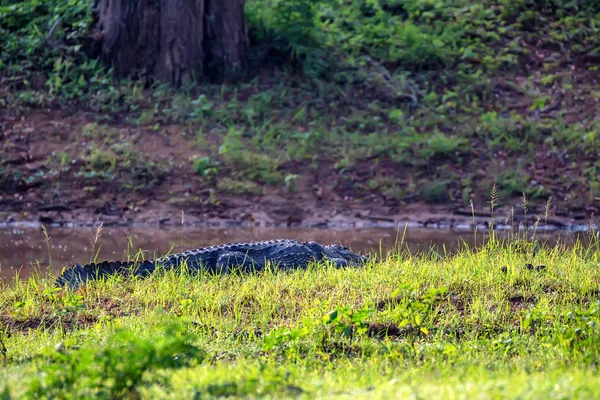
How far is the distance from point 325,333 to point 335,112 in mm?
9103

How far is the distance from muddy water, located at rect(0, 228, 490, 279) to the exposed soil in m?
0.43

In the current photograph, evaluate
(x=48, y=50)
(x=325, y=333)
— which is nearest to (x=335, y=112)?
(x=48, y=50)

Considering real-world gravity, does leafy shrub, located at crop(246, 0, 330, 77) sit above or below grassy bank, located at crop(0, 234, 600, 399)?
above

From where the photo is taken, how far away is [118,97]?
46.0 ft

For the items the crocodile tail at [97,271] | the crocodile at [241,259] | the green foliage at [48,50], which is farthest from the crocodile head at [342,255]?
the green foliage at [48,50]

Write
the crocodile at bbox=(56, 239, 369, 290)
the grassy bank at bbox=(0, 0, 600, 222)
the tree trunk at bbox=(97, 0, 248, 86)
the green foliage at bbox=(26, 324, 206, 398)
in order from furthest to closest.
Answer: the tree trunk at bbox=(97, 0, 248, 86) < the grassy bank at bbox=(0, 0, 600, 222) < the crocodile at bbox=(56, 239, 369, 290) < the green foliage at bbox=(26, 324, 206, 398)

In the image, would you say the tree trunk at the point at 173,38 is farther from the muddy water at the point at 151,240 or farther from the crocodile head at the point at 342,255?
the crocodile head at the point at 342,255

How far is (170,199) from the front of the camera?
39.8 feet

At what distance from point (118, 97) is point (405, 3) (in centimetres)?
605

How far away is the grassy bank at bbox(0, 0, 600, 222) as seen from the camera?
12438mm

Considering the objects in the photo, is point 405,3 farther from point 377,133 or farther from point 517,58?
point 377,133

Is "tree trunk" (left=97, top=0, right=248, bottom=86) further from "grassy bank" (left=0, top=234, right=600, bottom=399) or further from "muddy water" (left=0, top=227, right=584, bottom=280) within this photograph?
"grassy bank" (left=0, top=234, right=600, bottom=399)

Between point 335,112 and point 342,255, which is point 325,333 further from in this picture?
point 335,112

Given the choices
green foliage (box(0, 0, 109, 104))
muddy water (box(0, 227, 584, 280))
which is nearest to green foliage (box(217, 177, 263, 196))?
muddy water (box(0, 227, 584, 280))
